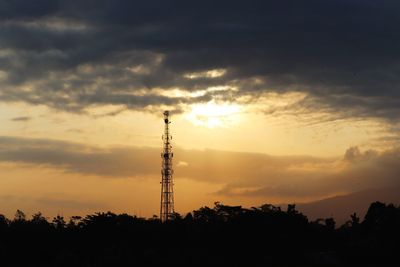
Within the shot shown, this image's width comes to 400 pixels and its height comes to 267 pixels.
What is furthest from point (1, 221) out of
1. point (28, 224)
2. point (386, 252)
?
point (386, 252)

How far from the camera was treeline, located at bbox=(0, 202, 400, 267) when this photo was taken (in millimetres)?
66062

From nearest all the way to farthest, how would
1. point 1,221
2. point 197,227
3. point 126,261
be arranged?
1. point 126,261
2. point 197,227
3. point 1,221

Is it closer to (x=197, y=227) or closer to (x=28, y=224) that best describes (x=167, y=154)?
(x=197, y=227)

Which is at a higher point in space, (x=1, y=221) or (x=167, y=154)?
(x=167, y=154)

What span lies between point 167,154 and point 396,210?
27.4 m

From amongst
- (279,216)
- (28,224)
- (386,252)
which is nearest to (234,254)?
(279,216)

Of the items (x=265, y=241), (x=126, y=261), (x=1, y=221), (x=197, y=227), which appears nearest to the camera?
(x=126, y=261)

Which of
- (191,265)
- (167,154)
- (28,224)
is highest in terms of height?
(167,154)

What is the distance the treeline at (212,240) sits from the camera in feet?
217

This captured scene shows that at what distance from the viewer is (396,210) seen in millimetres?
75125

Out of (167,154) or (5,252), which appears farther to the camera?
(167,154)

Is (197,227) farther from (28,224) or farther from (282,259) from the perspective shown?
(28,224)

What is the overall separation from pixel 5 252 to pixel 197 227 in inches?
841

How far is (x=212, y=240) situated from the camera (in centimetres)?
7206
